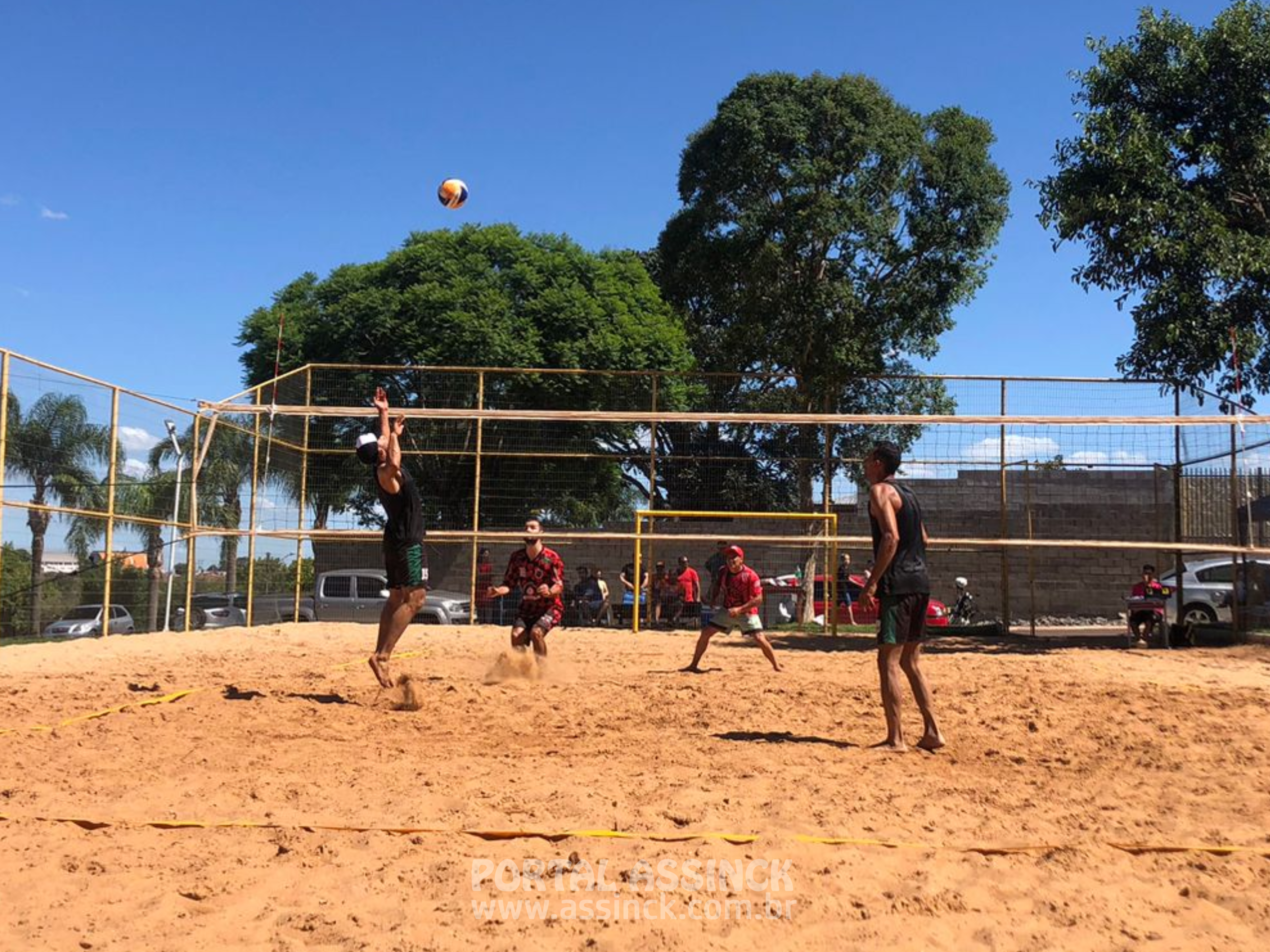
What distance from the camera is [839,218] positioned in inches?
877

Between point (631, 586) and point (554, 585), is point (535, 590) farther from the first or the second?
point (631, 586)

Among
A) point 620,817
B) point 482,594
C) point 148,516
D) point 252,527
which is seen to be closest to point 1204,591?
point 482,594

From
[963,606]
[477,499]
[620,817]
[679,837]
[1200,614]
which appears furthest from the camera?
[963,606]

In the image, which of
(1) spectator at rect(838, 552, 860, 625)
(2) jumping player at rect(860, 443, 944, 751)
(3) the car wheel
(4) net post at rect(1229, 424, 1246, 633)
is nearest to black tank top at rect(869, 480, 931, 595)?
(2) jumping player at rect(860, 443, 944, 751)

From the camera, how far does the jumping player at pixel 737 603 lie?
1073 centimetres

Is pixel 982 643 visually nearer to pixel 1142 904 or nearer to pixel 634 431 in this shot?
pixel 634 431

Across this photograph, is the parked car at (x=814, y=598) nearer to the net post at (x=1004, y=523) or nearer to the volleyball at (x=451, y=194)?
the net post at (x=1004, y=523)

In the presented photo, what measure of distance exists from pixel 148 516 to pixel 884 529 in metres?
10.3

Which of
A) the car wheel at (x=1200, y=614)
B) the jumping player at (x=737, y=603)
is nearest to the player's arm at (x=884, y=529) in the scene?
the jumping player at (x=737, y=603)

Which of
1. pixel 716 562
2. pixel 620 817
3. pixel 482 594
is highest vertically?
pixel 716 562

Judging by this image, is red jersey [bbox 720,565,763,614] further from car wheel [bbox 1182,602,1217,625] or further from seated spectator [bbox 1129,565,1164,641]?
car wheel [bbox 1182,602,1217,625]

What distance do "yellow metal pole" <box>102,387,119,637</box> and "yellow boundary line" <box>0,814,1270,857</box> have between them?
8.82 m

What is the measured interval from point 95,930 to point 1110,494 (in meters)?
16.5

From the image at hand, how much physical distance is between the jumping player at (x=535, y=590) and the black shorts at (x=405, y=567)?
5.06 feet
